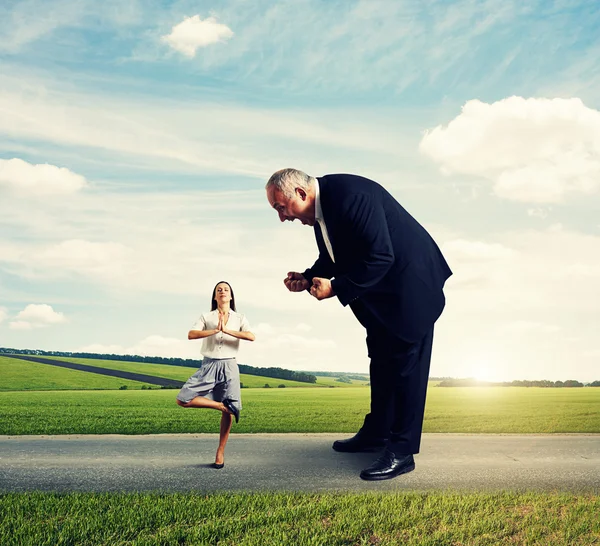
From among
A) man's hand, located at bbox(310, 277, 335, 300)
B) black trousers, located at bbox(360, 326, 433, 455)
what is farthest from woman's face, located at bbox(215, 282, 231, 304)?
black trousers, located at bbox(360, 326, 433, 455)

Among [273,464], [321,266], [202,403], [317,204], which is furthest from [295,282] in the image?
[273,464]

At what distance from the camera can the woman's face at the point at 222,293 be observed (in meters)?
5.73

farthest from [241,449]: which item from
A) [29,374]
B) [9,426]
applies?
[29,374]

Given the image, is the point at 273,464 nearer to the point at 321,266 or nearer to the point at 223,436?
the point at 223,436

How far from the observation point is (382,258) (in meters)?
4.47

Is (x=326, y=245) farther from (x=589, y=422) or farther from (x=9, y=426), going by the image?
(x=589, y=422)

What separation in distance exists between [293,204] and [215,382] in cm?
203

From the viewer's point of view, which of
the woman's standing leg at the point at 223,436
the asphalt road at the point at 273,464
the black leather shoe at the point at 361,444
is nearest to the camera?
the asphalt road at the point at 273,464

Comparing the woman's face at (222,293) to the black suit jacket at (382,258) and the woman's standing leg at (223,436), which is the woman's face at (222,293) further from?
the black suit jacket at (382,258)

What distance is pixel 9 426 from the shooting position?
38.7 feet

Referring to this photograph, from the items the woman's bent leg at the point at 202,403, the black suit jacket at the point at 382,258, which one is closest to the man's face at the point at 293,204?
the black suit jacket at the point at 382,258

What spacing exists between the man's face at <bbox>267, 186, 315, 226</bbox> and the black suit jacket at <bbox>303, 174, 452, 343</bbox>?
13 cm

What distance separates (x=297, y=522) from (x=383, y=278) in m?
1.91

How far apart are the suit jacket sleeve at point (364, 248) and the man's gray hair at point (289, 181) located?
37cm
